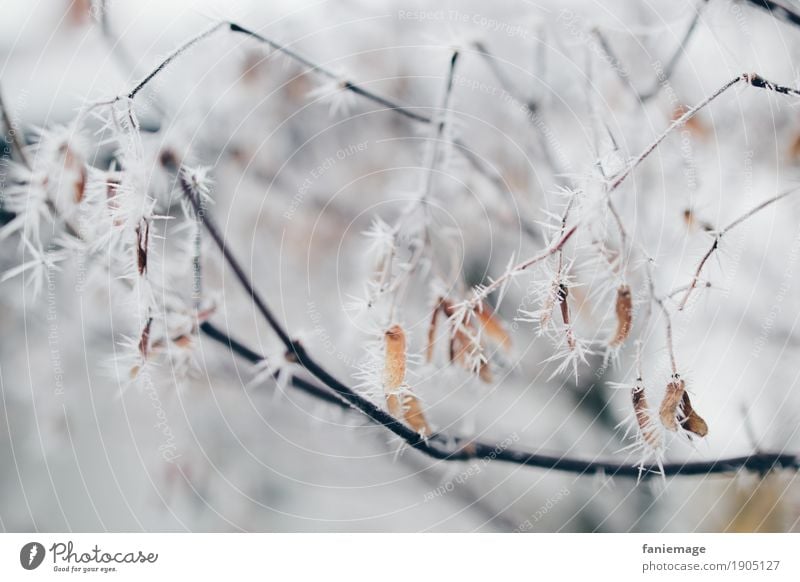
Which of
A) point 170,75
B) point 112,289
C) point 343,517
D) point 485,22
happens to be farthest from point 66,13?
point 343,517

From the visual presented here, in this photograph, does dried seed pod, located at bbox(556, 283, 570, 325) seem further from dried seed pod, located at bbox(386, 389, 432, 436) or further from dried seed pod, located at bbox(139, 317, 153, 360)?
dried seed pod, located at bbox(139, 317, 153, 360)

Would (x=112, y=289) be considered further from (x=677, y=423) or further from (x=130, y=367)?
(x=677, y=423)

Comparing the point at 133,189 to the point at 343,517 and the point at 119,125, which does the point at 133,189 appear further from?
the point at 343,517

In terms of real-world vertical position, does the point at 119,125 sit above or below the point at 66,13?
below
